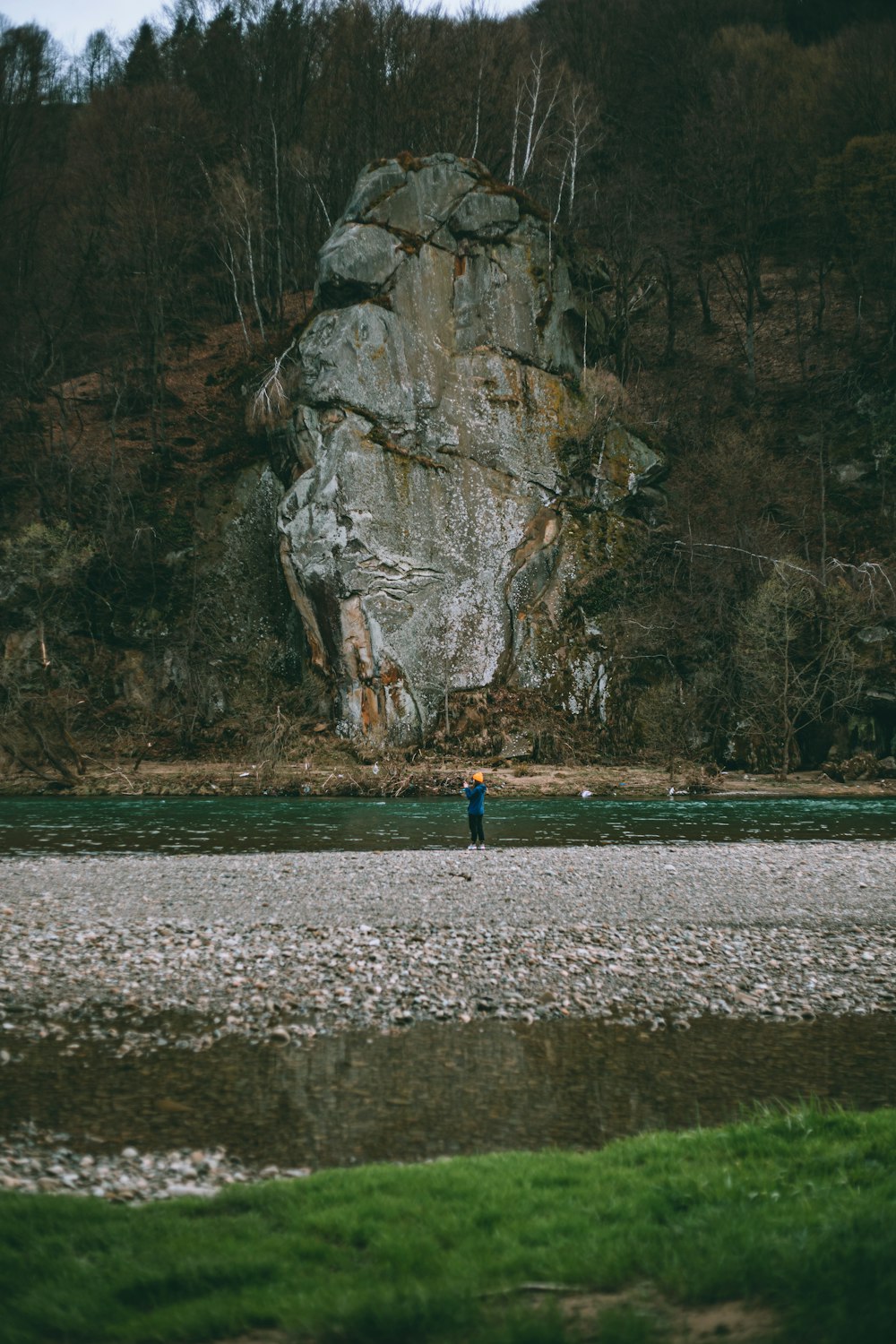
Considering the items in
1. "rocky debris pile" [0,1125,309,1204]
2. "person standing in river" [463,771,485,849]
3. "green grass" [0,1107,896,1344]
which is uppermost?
"green grass" [0,1107,896,1344]

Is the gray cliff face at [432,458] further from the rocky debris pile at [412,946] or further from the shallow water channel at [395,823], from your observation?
the rocky debris pile at [412,946]

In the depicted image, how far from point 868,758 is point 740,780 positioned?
5.09m

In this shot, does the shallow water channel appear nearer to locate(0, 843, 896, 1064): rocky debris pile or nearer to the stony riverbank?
locate(0, 843, 896, 1064): rocky debris pile

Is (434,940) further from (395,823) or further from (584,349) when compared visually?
(584,349)

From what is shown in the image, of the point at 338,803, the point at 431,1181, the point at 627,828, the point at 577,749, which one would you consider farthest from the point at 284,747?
the point at 431,1181

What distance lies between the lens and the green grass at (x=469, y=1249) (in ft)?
14.1

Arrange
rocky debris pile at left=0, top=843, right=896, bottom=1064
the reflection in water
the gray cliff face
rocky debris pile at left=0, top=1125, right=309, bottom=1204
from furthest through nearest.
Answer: the gray cliff face
rocky debris pile at left=0, top=843, right=896, bottom=1064
the reflection in water
rocky debris pile at left=0, top=1125, right=309, bottom=1204

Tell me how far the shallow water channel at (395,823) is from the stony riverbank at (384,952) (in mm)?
4464

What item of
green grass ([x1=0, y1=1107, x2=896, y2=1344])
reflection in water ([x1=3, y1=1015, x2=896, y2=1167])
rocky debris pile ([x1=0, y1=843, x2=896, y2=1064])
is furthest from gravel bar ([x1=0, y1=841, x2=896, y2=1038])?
green grass ([x1=0, y1=1107, x2=896, y2=1344])

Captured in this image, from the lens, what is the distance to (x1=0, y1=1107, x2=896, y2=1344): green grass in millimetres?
4309

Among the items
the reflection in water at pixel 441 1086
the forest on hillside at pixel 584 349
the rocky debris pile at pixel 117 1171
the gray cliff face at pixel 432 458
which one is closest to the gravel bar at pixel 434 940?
the reflection in water at pixel 441 1086

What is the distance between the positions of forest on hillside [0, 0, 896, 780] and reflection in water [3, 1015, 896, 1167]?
29653mm

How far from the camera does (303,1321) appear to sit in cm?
434

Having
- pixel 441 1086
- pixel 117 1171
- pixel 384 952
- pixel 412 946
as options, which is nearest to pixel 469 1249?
pixel 117 1171
